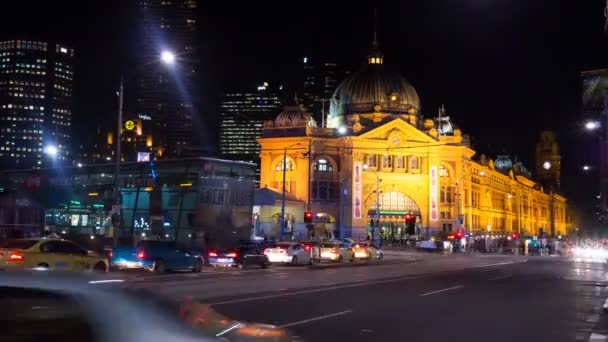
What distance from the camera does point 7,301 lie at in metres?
4.86

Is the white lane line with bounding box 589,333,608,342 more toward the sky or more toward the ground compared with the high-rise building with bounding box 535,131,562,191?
more toward the ground

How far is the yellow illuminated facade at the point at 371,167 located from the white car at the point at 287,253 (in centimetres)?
4760

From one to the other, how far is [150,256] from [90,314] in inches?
989

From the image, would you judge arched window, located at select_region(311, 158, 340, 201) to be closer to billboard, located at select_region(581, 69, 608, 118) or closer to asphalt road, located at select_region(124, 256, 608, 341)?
billboard, located at select_region(581, 69, 608, 118)

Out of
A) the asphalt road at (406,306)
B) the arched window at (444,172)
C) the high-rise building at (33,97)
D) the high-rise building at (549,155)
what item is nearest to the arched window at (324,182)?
the arched window at (444,172)

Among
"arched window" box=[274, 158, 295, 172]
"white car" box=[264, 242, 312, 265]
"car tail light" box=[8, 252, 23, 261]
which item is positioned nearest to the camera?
"car tail light" box=[8, 252, 23, 261]

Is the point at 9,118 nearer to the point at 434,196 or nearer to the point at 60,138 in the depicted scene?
the point at 60,138

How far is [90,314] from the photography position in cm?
479

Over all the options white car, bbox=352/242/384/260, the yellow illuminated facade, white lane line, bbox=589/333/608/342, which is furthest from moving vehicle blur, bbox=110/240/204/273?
the yellow illuminated facade

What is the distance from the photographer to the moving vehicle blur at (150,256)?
29.2 metres

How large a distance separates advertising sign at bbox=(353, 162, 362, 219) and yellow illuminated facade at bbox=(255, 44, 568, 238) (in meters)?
0.13

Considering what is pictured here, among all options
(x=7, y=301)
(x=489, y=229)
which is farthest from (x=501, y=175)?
(x=7, y=301)

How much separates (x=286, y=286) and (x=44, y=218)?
82.2 ft

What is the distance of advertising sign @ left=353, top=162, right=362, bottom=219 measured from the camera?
95.4 meters
